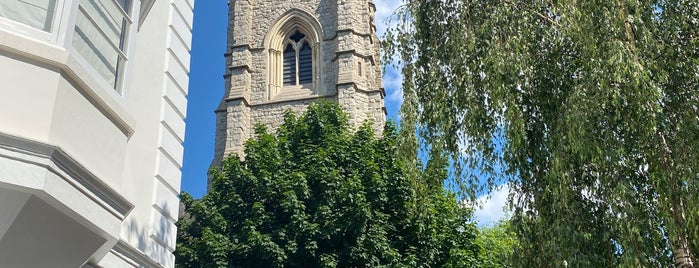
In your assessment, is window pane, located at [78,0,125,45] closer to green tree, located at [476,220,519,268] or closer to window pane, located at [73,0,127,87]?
window pane, located at [73,0,127,87]

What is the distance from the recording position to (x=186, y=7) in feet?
27.6

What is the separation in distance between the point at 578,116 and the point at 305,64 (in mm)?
30899

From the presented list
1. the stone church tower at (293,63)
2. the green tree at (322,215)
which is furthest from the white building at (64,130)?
the stone church tower at (293,63)

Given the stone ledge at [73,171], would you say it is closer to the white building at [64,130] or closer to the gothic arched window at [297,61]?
the white building at [64,130]

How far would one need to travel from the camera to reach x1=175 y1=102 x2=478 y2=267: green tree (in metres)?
16.9

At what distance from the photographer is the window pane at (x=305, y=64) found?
120 feet

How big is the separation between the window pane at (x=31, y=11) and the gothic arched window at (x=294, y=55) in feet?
101

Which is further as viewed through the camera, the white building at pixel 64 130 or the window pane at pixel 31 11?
the window pane at pixel 31 11

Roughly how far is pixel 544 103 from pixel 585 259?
198 cm

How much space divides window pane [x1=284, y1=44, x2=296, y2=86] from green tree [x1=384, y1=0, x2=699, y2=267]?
27.7 metres

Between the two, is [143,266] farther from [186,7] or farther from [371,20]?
[371,20]

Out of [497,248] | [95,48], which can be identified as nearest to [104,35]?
[95,48]

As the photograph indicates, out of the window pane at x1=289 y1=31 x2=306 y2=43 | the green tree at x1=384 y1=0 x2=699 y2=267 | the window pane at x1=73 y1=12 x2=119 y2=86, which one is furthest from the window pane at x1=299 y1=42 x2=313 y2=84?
the window pane at x1=73 y1=12 x2=119 y2=86

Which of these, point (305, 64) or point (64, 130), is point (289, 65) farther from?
point (64, 130)
